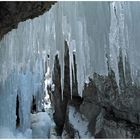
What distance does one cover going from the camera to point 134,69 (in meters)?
7.27

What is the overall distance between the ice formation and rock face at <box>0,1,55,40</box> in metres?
1.59

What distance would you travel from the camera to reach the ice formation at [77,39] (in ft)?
18.0

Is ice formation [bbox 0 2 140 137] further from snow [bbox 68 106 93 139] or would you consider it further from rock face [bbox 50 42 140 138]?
snow [bbox 68 106 93 139]

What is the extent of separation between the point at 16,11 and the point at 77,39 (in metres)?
3.02

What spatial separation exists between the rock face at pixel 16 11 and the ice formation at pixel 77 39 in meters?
1.59

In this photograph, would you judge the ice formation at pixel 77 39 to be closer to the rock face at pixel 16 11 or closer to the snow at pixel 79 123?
the rock face at pixel 16 11

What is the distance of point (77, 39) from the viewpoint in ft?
19.9

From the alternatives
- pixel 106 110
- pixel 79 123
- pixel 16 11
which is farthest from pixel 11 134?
pixel 16 11

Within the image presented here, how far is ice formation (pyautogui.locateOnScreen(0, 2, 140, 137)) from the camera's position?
216 inches

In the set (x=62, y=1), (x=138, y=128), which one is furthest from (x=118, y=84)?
(x=62, y=1)

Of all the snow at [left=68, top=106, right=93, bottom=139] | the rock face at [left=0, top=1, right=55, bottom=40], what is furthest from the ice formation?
the snow at [left=68, top=106, right=93, bottom=139]

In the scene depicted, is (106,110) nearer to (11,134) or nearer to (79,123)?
(79,123)

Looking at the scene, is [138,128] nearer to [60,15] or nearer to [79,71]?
[79,71]

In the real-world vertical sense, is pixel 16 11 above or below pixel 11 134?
above
